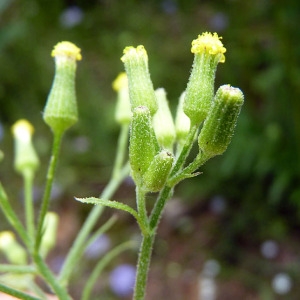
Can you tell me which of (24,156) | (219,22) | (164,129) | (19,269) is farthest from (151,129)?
(219,22)

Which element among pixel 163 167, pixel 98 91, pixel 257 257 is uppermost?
pixel 98 91

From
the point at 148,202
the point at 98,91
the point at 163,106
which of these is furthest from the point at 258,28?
the point at 163,106

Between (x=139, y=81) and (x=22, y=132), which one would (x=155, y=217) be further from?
(x=22, y=132)

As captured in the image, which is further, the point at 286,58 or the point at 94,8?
the point at 94,8

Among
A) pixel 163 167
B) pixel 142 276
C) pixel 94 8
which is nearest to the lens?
pixel 163 167

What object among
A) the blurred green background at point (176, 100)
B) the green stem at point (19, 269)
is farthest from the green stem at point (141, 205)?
the blurred green background at point (176, 100)

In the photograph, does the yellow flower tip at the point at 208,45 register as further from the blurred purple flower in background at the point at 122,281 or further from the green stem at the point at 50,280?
the blurred purple flower in background at the point at 122,281

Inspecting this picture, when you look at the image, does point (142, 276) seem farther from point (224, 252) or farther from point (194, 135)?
point (224, 252)

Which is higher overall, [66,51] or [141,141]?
[66,51]
